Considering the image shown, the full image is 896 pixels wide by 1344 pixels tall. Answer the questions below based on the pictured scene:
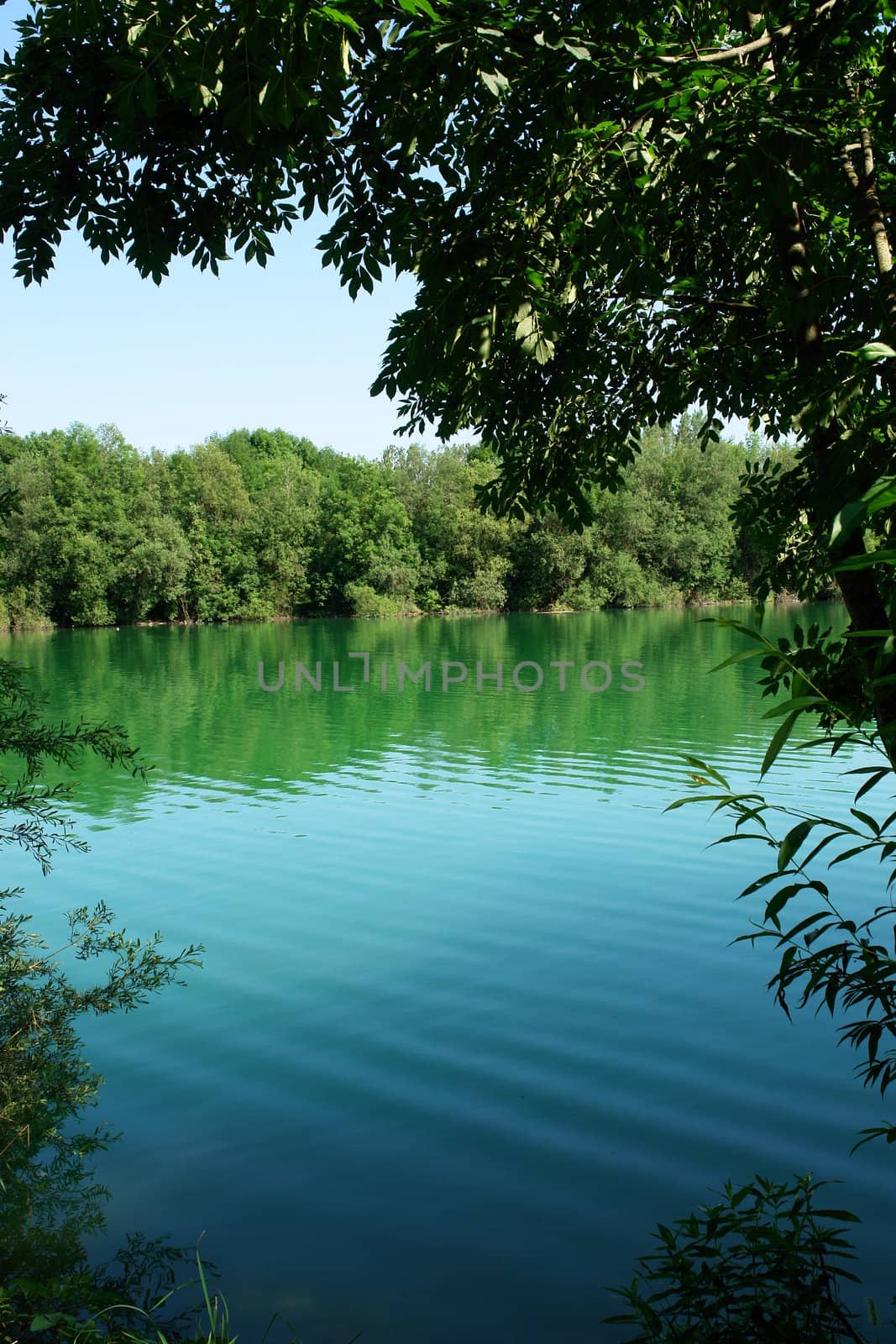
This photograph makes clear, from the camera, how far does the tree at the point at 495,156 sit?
2.74 m

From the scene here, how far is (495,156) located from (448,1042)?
4.43m

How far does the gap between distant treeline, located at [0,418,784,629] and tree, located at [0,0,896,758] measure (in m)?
52.0

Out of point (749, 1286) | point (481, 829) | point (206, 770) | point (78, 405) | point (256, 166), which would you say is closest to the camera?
point (749, 1286)

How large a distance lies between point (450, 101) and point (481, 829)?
27.2ft

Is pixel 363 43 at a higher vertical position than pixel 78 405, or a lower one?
lower

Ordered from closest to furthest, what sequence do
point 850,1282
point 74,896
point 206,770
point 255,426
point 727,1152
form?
point 850,1282
point 727,1152
point 74,896
point 206,770
point 255,426

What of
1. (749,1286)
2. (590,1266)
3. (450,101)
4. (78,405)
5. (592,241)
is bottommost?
(590,1266)

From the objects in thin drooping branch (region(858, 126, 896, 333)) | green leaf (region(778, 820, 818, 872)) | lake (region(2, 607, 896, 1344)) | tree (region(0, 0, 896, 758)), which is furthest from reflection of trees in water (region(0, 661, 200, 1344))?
thin drooping branch (region(858, 126, 896, 333))

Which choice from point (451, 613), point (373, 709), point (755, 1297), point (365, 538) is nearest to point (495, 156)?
point (755, 1297)

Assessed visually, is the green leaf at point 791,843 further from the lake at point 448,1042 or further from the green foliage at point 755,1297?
the lake at point 448,1042

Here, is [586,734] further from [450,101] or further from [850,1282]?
[450,101]

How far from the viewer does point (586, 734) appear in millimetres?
16484

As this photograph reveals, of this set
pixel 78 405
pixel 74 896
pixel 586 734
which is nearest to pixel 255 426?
pixel 78 405

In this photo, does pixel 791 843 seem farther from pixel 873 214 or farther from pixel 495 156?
pixel 873 214
